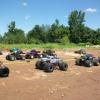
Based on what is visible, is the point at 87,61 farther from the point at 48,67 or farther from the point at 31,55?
the point at 31,55

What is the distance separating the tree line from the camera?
97.9 metres

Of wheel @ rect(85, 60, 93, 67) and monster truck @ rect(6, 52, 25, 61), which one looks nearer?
wheel @ rect(85, 60, 93, 67)

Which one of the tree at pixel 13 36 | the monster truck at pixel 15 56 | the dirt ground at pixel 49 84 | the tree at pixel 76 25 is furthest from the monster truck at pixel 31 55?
the tree at pixel 76 25

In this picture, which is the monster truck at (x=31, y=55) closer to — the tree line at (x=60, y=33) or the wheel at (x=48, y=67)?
the wheel at (x=48, y=67)

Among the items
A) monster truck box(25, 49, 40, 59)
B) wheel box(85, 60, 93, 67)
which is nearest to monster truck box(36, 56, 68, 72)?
wheel box(85, 60, 93, 67)

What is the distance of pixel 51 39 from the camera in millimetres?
105312

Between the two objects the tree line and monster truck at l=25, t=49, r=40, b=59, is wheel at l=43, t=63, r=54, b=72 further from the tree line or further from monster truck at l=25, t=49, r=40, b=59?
the tree line

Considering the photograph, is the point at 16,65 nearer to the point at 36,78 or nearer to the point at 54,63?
the point at 54,63

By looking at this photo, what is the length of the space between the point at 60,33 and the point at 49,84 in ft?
259

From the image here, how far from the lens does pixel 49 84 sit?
2356 cm

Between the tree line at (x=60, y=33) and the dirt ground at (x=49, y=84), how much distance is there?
216 ft

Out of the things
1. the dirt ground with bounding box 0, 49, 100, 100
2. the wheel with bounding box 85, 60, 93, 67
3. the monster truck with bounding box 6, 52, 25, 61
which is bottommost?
the dirt ground with bounding box 0, 49, 100, 100

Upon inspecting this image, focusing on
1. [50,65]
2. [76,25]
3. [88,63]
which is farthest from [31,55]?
[76,25]

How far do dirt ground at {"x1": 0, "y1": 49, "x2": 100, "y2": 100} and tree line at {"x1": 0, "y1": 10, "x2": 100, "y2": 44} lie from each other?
65.7 m
